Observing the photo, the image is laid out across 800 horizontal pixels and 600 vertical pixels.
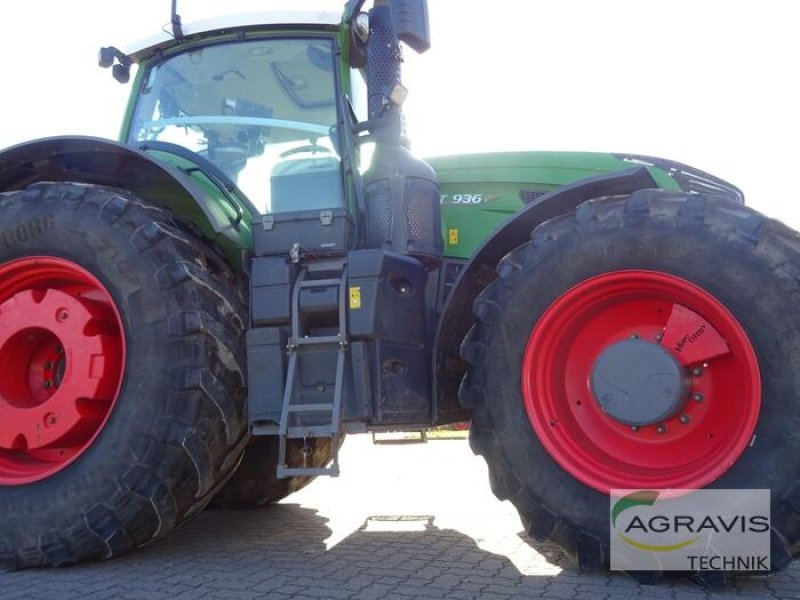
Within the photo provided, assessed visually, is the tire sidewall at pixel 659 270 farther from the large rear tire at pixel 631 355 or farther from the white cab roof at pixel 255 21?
the white cab roof at pixel 255 21

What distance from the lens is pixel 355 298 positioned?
3.55 m

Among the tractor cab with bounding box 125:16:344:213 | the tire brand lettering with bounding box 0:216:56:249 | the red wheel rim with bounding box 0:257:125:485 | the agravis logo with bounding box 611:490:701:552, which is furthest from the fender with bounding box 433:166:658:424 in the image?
the tire brand lettering with bounding box 0:216:56:249

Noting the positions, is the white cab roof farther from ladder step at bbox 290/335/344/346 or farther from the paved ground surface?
the paved ground surface

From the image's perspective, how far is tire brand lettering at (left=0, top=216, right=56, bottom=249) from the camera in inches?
147

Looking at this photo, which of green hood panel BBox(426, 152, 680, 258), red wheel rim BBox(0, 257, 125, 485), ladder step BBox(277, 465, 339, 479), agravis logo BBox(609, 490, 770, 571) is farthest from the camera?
green hood panel BBox(426, 152, 680, 258)

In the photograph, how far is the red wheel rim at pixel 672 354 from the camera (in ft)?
9.45

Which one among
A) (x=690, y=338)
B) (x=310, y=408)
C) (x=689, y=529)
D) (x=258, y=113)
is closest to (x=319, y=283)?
(x=310, y=408)

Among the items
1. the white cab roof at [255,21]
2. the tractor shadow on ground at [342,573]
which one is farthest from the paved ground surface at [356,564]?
the white cab roof at [255,21]

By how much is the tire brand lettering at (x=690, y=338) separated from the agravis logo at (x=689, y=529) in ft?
1.75

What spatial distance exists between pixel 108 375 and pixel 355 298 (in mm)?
1160

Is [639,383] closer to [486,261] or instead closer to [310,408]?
[486,261]

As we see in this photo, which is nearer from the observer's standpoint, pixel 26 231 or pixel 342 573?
pixel 342 573

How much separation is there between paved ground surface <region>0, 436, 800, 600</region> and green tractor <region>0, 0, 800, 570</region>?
179 mm

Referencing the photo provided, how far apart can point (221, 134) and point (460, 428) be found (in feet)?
6.59
